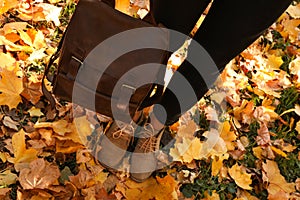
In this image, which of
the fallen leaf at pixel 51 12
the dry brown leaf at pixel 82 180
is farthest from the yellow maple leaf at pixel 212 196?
the fallen leaf at pixel 51 12

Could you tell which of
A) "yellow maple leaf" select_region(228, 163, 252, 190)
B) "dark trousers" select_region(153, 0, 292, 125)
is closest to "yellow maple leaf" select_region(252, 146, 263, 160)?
"yellow maple leaf" select_region(228, 163, 252, 190)

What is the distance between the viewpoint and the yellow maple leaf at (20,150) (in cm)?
148

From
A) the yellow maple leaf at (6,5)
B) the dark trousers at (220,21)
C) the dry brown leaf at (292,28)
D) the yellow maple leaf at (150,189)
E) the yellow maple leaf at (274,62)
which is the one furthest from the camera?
the dry brown leaf at (292,28)

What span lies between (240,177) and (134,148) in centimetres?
43

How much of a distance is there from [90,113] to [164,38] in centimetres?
63

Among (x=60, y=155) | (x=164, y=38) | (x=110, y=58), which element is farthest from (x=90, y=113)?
(x=164, y=38)

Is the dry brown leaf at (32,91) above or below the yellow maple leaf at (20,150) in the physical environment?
above

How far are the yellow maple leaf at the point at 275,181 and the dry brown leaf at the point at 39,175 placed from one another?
2.66 ft

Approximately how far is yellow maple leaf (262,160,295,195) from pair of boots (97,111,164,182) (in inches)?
17.9

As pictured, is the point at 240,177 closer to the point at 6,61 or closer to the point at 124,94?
the point at 124,94

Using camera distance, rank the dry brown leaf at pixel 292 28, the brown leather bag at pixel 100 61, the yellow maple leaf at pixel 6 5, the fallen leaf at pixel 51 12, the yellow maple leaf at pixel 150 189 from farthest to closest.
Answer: the dry brown leaf at pixel 292 28 → the fallen leaf at pixel 51 12 → the yellow maple leaf at pixel 6 5 → the yellow maple leaf at pixel 150 189 → the brown leather bag at pixel 100 61

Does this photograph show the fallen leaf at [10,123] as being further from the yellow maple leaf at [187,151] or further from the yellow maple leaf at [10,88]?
the yellow maple leaf at [187,151]

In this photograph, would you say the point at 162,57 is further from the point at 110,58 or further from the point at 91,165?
the point at 91,165

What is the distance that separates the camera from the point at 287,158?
6.05ft
